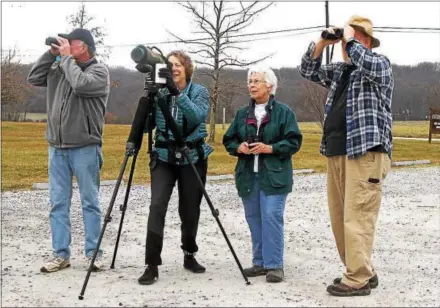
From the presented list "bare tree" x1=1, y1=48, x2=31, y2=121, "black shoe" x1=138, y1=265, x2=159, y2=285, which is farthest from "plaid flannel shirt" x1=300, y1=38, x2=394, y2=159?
"bare tree" x1=1, y1=48, x2=31, y2=121

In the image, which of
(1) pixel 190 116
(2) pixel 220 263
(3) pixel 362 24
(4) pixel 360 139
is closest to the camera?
(4) pixel 360 139

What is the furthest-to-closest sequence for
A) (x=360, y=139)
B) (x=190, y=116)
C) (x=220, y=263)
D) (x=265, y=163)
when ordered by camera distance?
(x=220, y=263) → (x=265, y=163) → (x=190, y=116) → (x=360, y=139)

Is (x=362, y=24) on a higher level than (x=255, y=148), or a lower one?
A: higher

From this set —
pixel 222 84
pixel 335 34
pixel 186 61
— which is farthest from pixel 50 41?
pixel 222 84

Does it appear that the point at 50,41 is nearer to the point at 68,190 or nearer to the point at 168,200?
the point at 68,190

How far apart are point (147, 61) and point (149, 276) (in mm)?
1606

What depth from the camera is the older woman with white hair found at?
446 cm

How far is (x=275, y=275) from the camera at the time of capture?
173 inches

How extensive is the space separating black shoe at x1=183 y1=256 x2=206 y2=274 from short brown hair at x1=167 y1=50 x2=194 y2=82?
4.84 feet

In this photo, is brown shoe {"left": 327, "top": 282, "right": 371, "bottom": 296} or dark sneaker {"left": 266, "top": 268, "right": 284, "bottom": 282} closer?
brown shoe {"left": 327, "top": 282, "right": 371, "bottom": 296}

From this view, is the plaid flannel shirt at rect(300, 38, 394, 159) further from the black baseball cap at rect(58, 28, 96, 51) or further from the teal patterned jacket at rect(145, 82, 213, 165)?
the black baseball cap at rect(58, 28, 96, 51)

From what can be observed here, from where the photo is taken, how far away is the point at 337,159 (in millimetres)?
4215

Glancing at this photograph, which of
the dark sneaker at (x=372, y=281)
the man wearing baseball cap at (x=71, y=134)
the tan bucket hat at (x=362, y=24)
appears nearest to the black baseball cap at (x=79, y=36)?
the man wearing baseball cap at (x=71, y=134)

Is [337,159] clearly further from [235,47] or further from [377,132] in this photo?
[235,47]
